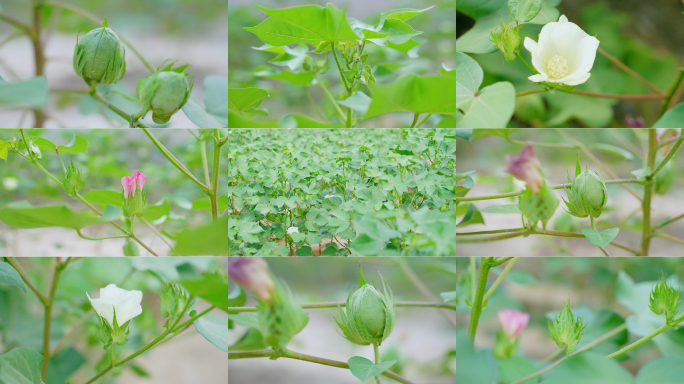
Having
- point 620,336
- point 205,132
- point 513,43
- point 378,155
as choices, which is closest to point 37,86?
point 205,132

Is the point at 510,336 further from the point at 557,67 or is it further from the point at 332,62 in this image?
the point at 332,62

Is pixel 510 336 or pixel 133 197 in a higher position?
pixel 133 197

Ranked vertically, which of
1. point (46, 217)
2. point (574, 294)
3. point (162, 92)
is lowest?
point (574, 294)

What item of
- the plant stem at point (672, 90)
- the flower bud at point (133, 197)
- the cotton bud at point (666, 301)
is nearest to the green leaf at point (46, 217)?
the flower bud at point (133, 197)

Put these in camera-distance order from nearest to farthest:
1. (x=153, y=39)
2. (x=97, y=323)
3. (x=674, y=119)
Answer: (x=674, y=119), (x=97, y=323), (x=153, y=39)

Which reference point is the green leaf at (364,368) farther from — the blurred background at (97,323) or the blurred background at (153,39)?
the blurred background at (153,39)

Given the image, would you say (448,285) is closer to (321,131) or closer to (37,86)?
(321,131)

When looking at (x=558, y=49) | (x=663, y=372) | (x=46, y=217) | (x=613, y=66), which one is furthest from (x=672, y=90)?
(x=46, y=217)

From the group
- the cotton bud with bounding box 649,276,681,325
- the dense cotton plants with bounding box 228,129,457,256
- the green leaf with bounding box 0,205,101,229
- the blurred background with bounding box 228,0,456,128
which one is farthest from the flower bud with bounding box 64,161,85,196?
the cotton bud with bounding box 649,276,681,325
